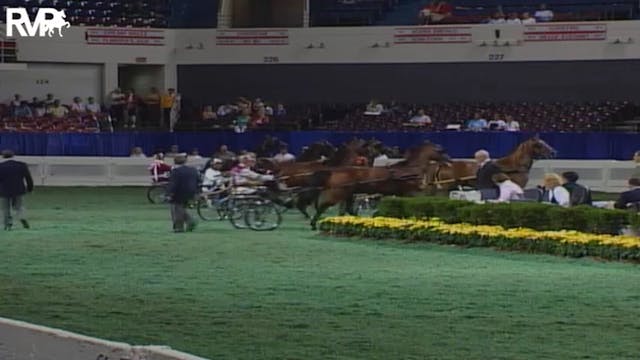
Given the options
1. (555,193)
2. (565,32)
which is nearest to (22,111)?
(565,32)

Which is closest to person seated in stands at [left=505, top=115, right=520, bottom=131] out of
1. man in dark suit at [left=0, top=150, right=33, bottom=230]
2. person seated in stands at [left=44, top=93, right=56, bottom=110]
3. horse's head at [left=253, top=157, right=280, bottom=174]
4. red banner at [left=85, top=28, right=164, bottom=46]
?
red banner at [left=85, top=28, right=164, bottom=46]

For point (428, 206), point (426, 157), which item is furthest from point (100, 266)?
point (426, 157)

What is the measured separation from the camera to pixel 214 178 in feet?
99.8

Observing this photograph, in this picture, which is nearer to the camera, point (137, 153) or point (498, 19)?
point (137, 153)

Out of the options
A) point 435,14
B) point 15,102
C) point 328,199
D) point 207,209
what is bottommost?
point 207,209

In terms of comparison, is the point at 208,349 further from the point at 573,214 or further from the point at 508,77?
the point at 508,77

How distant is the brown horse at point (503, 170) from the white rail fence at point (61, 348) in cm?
1884

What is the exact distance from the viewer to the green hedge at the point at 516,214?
67.8 feet

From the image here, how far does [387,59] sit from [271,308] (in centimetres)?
3467

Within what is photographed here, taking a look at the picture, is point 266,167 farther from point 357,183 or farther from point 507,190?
point 507,190

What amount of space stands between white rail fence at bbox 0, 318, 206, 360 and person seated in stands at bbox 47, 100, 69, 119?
36988mm

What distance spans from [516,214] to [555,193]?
234 cm

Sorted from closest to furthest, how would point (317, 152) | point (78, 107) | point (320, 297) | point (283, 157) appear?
point (320, 297) → point (317, 152) → point (283, 157) → point (78, 107)

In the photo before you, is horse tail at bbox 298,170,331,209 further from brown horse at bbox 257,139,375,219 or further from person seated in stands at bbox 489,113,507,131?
person seated in stands at bbox 489,113,507,131
